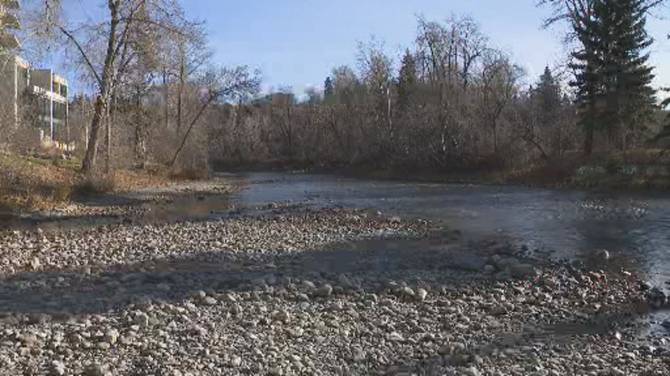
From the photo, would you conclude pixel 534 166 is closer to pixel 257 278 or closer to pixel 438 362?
pixel 257 278

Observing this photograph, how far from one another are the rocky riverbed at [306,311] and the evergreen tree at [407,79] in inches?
2125

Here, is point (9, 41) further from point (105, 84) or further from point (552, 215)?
point (552, 215)

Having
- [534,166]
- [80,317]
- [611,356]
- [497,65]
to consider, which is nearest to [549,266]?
[611,356]

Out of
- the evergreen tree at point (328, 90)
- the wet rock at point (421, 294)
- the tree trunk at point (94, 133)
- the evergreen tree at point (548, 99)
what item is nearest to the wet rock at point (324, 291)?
the wet rock at point (421, 294)

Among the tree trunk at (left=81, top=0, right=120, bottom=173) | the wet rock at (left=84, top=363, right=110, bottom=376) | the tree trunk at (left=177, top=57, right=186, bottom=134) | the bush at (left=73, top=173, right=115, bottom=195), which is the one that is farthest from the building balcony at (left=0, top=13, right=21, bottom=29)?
the tree trunk at (left=177, top=57, right=186, bottom=134)

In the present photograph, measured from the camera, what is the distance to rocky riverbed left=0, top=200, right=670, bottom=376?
7.40 metres

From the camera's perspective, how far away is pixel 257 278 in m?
12.0

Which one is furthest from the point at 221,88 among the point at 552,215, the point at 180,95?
the point at 552,215

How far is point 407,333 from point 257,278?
3973mm

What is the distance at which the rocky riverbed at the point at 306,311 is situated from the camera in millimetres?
7402

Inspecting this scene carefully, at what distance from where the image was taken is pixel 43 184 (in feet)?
84.1

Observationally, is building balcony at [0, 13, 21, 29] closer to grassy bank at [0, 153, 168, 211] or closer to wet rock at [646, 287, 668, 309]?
grassy bank at [0, 153, 168, 211]

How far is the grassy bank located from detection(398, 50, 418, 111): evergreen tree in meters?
38.3

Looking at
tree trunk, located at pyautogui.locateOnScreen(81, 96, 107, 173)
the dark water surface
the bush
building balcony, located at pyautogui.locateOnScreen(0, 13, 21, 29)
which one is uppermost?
building balcony, located at pyautogui.locateOnScreen(0, 13, 21, 29)
